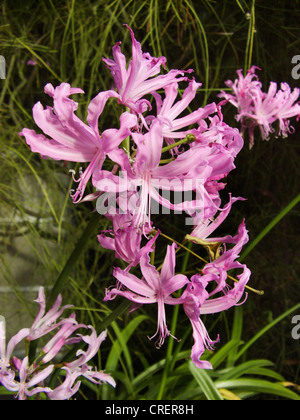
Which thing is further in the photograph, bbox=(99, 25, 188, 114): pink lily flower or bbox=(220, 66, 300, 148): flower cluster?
bbox=(220, 66, 300, 148): flower cluster

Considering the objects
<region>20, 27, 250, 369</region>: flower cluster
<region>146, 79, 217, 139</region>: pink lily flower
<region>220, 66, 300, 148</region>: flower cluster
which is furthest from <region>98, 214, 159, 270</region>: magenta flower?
<region>220, 66, 300, 148</region>: flower cluster

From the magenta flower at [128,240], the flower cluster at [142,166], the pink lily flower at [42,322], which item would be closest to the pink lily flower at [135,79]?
the flower cluster at [142,166]

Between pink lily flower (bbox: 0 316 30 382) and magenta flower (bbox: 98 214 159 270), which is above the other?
magenta flower (bbox: 98 214 159 270)

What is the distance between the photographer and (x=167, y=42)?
3.68ft

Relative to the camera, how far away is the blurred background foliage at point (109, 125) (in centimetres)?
106

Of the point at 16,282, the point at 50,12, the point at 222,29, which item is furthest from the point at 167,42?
the point at 16,282

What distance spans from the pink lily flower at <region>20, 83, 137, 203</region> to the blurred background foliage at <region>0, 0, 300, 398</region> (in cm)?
62

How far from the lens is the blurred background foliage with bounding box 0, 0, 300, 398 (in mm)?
1056

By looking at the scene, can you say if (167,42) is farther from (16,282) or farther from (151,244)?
(151,244)

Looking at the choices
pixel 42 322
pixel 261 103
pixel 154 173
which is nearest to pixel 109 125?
pixel 261 103

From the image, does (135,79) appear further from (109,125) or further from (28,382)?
(109,125)

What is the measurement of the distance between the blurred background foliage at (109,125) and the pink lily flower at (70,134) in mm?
624

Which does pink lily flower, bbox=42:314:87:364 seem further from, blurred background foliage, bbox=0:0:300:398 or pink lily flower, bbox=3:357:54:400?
blurred background foliage, bbox=0:0:300:398
